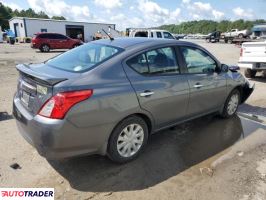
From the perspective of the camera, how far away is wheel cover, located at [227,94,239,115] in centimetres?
559

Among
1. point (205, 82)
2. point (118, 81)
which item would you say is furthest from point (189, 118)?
point (118, 81)

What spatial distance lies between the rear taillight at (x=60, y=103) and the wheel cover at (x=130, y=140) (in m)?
0.89

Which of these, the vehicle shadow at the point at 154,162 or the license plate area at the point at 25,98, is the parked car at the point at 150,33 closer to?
the vehicle shadow at the point at 154,162

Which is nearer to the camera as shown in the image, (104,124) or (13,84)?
(104,124)

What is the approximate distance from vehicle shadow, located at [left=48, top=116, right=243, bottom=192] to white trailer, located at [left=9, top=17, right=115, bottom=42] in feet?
144

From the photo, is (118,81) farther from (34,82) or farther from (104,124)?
(34,82)

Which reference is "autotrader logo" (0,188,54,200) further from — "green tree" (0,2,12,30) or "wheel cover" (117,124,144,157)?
"green tree" (0,2,12,30)

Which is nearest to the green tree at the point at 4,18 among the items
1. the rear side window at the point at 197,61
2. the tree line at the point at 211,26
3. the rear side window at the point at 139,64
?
the tree line at the point at 211,26

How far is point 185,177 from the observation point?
3584 millimetres

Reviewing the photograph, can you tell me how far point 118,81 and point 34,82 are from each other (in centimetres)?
103

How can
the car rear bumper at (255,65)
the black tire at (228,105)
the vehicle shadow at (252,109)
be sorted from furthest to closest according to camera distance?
the car rear bumper at (255,65), the vehicle shadow at (252,109), the black tire at (228,105)

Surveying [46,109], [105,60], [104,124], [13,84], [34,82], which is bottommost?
[13,84]

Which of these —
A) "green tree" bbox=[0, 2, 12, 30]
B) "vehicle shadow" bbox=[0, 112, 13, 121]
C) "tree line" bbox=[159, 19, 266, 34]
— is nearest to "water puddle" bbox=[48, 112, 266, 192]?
"vehicle shadow" bbox=[0, 112, 13, 121]

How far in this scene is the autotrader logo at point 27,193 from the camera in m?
3.17
